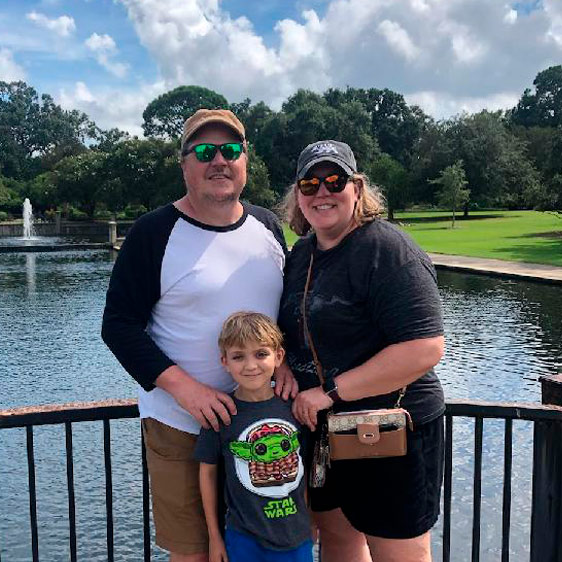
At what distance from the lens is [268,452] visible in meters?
2.39

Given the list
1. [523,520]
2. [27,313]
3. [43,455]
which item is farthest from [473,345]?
[27,313]

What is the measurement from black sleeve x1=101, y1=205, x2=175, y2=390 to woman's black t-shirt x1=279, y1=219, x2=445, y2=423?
480 mm

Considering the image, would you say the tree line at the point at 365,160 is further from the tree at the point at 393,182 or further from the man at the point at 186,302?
the man at the point at 186,302

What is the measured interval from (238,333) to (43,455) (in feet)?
20.4

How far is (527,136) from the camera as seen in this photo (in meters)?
64.4

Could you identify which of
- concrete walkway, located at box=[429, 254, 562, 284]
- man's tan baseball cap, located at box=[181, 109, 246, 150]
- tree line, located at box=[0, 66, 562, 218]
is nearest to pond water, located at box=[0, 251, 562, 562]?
concrete walkway, located at box=[429, 254, 562, 284]

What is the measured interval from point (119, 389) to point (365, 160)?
54815 millimetres

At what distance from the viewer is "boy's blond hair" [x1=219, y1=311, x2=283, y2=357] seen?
2.34 metres

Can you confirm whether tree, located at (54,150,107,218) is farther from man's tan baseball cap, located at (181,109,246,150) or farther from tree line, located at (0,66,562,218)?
man's tan baseball cap, located at (181,109,246,150)

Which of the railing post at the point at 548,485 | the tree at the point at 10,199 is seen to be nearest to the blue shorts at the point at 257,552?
the railing post at the point at 548,485

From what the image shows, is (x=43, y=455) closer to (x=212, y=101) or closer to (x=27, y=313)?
(x=27, y=313)

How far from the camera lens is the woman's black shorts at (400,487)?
2.39 metres

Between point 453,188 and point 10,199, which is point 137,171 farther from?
point 453,188

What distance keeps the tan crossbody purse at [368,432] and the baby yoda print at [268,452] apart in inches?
5.8
